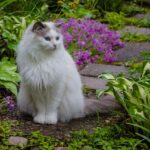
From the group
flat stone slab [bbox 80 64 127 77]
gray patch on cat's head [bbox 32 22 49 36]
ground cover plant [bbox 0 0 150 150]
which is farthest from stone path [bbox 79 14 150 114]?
gray patch on cat's head [bbox 32 22 49 36]

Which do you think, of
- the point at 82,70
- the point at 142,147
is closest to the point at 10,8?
the point at 82,70

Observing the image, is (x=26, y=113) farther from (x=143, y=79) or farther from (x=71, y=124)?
(x=143, y=79)

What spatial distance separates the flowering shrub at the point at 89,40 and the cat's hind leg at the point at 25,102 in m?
1.58

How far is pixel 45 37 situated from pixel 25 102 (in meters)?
0.68

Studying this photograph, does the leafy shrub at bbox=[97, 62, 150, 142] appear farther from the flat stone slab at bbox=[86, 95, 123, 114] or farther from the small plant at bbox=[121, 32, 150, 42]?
the small plant at bbox=[121, 32, 150, 42]

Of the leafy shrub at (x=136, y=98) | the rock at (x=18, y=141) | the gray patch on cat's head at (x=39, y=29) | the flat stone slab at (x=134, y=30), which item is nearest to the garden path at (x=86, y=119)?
the rock at (x=18, y=141)

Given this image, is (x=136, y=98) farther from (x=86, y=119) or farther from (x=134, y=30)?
(x=134, y=30)

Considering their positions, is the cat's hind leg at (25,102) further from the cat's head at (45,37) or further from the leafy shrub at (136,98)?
the leafy shrub at (136,98)

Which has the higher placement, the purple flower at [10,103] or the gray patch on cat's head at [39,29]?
the gray patch on cat's head at [39,29]

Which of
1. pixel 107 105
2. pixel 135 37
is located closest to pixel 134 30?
pixel 135 37

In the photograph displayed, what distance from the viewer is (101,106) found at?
4.61 meters

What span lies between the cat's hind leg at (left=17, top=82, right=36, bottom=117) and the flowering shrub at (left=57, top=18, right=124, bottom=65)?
1579 millimetres

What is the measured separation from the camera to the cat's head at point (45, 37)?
4.10 metres

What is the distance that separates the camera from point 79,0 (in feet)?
27.8
